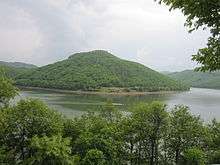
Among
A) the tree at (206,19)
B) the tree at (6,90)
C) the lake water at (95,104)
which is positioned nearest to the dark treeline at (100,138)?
the tree at (6,90)

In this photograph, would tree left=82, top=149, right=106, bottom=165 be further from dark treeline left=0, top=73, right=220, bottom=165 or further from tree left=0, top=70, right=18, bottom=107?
tree left=0, top=70, right=18, bottom=107

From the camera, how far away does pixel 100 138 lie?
3712 cm

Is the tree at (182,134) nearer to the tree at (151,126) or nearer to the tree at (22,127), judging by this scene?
the tree at (151,126)

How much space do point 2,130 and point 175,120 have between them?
19.3 metres

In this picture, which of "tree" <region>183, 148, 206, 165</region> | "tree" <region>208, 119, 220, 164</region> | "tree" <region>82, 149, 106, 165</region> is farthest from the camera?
"tree" <region>208, 119, 220, 164</region>

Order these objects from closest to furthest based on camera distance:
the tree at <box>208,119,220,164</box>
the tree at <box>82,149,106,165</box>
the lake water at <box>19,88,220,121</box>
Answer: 1. the tree at <box>82,149,106,165</box>
2. the tree at <box>208,119,220,164</box>
3. the lake water at <box>19,88,220,121</box>

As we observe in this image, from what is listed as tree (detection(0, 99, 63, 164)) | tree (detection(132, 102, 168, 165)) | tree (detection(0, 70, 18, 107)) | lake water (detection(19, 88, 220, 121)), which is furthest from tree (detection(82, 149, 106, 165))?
lake water (detection(19, 88, 220, 121))

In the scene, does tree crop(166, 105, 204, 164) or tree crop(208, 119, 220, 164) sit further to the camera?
tree crop(166, 105, 204, 164)

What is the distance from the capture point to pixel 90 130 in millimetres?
40062

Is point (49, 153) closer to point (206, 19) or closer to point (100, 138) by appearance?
point (100, 138)

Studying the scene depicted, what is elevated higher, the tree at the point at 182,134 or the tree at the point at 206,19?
the tree at the point at 206,19

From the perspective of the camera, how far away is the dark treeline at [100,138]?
33.8m

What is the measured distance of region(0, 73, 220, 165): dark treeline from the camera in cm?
3378

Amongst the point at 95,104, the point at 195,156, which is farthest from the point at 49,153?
the point at 95,104
